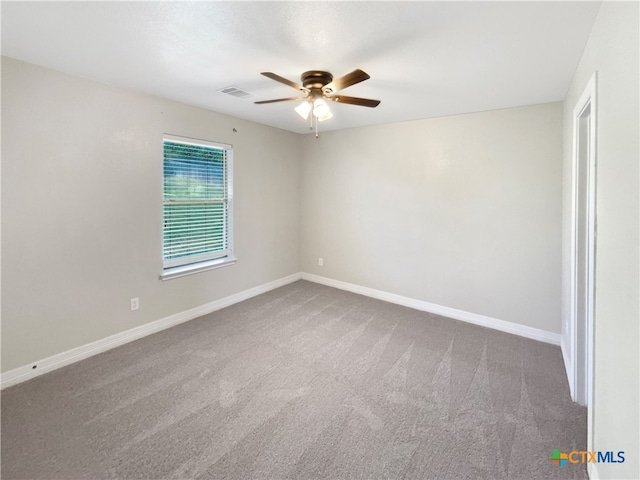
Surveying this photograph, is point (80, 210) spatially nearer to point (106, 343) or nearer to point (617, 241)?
point (106, 343)

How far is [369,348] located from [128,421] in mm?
2035

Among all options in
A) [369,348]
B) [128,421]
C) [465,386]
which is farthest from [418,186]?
[128,421]

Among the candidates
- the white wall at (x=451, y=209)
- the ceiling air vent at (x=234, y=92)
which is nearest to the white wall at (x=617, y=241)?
the white wall at (x=451, y=209)

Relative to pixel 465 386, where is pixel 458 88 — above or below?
above

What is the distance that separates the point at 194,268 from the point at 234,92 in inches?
79.7

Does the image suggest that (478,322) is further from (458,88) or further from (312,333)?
(458,88)

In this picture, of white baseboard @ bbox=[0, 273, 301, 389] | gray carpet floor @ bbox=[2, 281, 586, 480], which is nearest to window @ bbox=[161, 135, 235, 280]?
white baseboard @ bbox=[0, 273, 301, 389]

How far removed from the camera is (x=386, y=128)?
421 centimetres

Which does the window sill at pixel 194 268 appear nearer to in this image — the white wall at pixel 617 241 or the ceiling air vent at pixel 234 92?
the ceiling air vent at pixel 234 92

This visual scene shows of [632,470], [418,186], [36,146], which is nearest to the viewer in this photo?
[632,470]

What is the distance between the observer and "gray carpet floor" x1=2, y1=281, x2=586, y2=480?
5.73 feet

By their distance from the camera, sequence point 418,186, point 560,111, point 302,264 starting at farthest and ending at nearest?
1. point 302,264
2. point 418,186
3. point 560,111

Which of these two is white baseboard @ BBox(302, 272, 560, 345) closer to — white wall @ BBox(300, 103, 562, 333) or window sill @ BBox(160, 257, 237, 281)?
white wall @ BBox(300, 103, 562, 333)

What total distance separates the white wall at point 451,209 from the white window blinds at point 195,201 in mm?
1547
